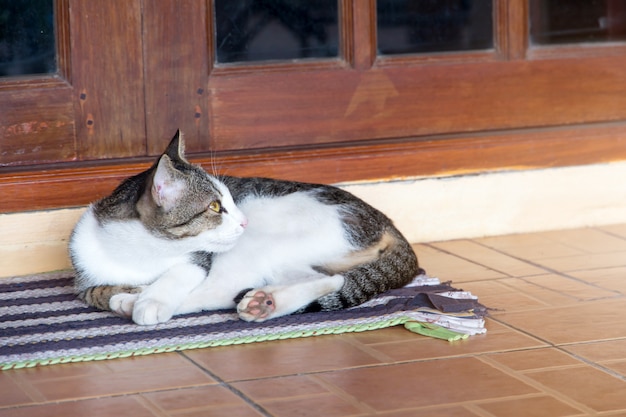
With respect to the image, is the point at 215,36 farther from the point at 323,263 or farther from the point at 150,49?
the point at 323,263

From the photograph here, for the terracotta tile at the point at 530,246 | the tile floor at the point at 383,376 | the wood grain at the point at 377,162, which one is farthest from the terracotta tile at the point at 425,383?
the wood grain at the point at 377,162

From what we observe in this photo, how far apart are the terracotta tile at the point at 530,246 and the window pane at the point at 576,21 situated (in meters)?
0.74

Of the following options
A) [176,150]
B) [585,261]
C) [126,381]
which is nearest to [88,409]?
[126,381]

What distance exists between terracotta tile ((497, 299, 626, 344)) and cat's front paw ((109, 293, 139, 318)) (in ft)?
3.32

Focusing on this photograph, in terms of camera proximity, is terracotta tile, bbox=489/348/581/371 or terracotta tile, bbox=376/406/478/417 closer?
terracotta tile, bbox=376/406/478/417

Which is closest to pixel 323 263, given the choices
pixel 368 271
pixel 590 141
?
pixel 368 271

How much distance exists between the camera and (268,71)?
355 centimetres

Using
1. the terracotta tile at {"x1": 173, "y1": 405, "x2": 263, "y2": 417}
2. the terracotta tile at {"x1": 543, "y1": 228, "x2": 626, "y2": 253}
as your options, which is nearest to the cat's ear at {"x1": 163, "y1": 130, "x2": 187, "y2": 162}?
the terracotta tile at {"x1": 173, "y1": 405, "x2": 263, "y2": 417}

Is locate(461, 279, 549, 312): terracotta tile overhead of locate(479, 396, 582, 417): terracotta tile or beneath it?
overhead

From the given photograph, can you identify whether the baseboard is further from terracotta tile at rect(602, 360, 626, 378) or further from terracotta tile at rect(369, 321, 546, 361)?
terracotta tile at rect(602, 360, 626, 378)

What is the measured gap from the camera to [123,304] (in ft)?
8.96

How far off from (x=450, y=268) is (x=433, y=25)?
93 centimetres

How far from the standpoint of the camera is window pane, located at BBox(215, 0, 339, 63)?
3.49 meters

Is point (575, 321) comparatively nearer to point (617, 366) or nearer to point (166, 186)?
point (617, 366)
